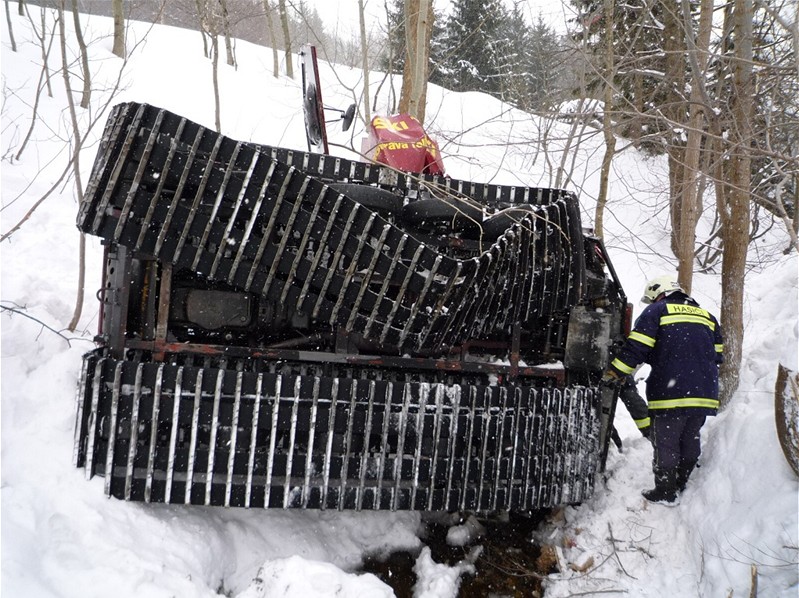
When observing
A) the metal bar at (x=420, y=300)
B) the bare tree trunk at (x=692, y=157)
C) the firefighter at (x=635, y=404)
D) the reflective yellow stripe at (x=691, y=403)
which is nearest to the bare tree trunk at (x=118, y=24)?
the bare tree trunk at (x=692, y=157)

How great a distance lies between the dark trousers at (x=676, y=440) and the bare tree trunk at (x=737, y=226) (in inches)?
79.5

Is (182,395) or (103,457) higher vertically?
(182,395)

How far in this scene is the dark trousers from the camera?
13.4 feet

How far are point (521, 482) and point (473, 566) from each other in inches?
25.1

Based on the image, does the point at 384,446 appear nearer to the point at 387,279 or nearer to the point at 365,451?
the point at 365,451

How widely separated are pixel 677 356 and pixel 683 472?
2.80 ft

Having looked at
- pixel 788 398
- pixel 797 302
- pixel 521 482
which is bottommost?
pixel 521 482

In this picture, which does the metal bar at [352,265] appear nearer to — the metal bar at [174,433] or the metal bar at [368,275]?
the metal bar at [368,275]

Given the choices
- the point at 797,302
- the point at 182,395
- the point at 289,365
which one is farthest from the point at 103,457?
the point at 797,302

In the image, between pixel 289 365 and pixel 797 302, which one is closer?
pixel 289 365

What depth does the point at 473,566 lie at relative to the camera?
379 cm

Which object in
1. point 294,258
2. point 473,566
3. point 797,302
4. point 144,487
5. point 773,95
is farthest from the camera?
point 773,95

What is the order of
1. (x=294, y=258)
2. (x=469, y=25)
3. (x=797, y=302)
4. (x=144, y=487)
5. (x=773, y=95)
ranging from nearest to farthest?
(x=144, y=487) < (x=294, y=258) < (x=797, y=302) < (x=773, y=95) < (x=469, y=25)

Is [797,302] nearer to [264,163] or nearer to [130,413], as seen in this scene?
[264,163]
